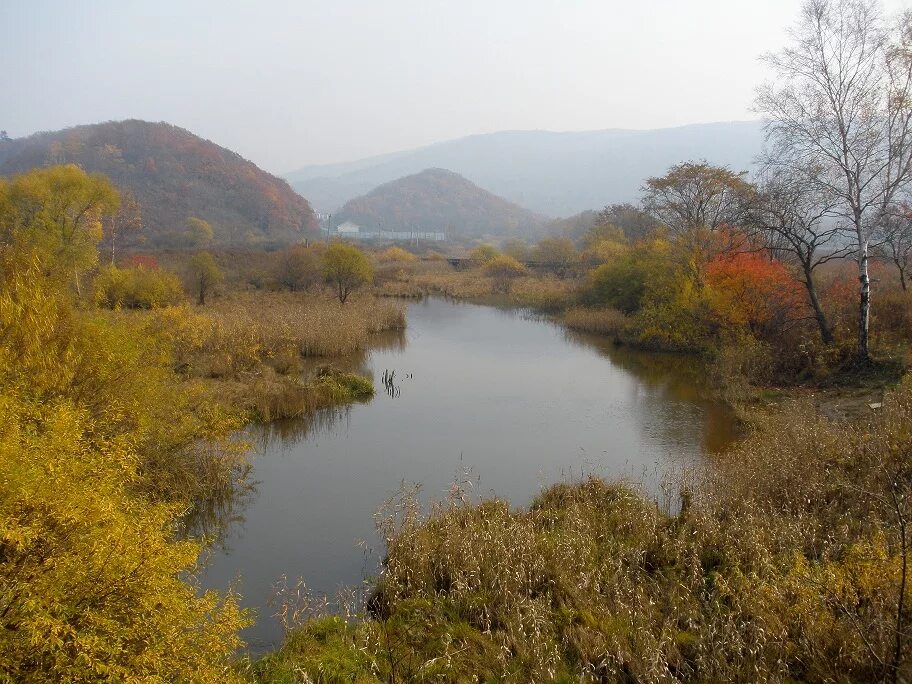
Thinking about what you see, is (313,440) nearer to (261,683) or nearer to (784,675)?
(261,683)

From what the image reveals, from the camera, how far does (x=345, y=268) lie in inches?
1216

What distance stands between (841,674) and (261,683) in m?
4.48

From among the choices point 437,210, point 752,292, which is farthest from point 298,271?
point 437,210

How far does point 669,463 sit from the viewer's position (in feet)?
37.7

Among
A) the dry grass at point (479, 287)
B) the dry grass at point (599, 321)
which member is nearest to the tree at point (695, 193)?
the dry grass at point (599, 321)

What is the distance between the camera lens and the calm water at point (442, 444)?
27.6 ft

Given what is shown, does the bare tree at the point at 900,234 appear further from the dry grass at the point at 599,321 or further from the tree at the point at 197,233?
the tree at the point at 197,233

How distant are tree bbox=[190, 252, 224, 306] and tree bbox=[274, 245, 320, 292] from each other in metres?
5.15

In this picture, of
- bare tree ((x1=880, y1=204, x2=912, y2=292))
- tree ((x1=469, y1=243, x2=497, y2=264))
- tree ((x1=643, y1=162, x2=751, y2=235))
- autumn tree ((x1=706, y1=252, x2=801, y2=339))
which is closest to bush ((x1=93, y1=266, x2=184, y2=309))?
autumn tree ((x1=706, y1=252, x2=801, y2=339))

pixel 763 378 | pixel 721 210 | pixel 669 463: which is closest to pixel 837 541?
pixel 669 463

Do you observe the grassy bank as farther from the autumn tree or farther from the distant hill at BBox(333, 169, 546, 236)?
the distant hill at BBox(333, 169, 546, 236)

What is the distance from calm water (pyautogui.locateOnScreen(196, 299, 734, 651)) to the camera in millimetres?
8414

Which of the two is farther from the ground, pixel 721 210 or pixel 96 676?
pixel 721 210

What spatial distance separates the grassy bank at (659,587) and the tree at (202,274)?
24.6 meters
